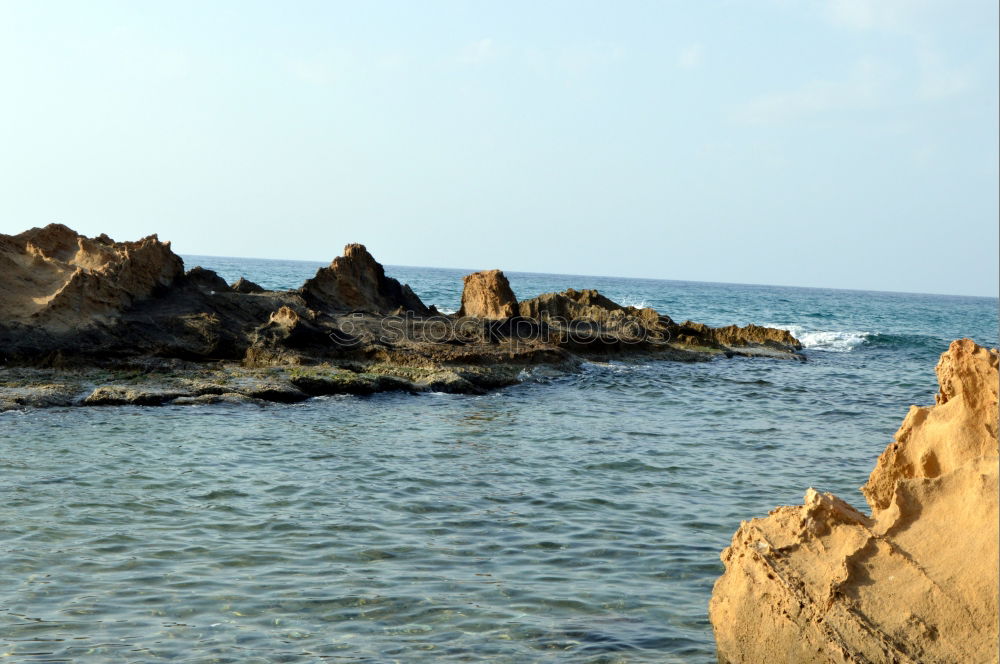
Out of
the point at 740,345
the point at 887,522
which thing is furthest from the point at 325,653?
the point at 740,345

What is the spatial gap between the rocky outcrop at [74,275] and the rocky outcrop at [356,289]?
3470 mm

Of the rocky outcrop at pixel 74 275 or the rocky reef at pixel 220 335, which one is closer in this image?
the rocky reef at pixel 220 335

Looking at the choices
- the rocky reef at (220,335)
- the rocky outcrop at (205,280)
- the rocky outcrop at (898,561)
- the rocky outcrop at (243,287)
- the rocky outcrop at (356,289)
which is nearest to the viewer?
the rocky outcrop at (898,561)

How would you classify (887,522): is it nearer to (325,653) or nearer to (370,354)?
(325,653)

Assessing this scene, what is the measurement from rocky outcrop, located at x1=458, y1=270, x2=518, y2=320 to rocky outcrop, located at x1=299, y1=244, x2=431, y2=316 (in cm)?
127

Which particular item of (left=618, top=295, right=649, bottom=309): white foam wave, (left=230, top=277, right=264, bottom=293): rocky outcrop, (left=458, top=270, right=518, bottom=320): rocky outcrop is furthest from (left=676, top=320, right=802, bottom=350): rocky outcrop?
(left=618, top=295, right=649, bottom=309): white foam wave

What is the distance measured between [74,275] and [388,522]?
10.2 m

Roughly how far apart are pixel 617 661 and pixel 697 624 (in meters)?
0.85

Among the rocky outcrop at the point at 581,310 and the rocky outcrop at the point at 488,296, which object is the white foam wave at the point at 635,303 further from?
the rocky outcrop at the point at 488,296

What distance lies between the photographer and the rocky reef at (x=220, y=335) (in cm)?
1455

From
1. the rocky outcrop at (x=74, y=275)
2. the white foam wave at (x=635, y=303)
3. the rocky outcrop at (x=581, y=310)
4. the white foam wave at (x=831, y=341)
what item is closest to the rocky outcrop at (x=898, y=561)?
→ the rocky outcrop at (x=74, y=275)

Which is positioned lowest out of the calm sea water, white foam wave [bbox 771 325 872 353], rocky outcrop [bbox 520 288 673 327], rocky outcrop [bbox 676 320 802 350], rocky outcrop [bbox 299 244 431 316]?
the calm sea water

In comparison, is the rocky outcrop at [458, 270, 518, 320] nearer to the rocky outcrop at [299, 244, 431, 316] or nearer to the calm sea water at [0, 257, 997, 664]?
the rocky outcrop at [299, 244, 431, 316]

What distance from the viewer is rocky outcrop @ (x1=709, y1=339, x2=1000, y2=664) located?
426 cm
